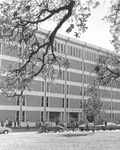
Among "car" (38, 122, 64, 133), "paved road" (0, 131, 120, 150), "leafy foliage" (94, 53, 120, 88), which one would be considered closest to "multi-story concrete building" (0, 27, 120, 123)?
"car" (38, 122, 64, 133)

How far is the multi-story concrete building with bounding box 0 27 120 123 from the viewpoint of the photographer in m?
62.3

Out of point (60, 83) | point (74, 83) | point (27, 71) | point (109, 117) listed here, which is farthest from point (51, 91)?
point (27, 71)

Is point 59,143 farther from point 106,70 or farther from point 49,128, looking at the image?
point 49,128

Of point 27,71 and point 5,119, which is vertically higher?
point 27,71

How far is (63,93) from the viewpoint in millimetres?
75625

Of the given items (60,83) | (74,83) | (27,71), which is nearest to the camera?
(27,71)

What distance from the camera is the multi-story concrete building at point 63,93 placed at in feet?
204

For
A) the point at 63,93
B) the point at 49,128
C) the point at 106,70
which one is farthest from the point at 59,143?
the point at 63,93

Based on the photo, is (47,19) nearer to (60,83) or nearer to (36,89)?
(36,89)

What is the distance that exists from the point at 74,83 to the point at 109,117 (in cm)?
1925

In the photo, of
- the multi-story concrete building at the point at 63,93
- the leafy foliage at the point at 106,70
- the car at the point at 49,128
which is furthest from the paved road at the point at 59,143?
the multi-story concrete building at the point at 63,93

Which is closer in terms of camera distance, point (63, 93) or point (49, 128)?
point (49, 128)

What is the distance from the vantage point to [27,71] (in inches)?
583

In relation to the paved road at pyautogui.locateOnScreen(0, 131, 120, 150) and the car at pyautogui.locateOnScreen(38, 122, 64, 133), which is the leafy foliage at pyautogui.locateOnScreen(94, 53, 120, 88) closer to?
the paved road at pyautogui.locateOnScreen(0, 131, 120, 150)
